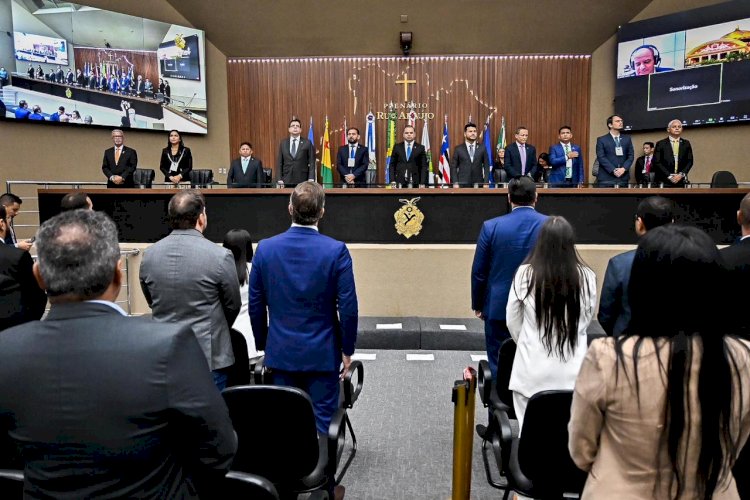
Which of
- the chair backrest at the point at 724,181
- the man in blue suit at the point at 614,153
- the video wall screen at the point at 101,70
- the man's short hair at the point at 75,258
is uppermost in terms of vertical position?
the video wall screen at the point at 101,70

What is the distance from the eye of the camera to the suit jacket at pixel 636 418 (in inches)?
41.8

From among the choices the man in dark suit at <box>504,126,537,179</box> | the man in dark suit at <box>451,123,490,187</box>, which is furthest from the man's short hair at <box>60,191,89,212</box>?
the man in dark suit at <box>504,126,537,179</box>

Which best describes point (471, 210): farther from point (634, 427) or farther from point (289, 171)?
point (634, 427)

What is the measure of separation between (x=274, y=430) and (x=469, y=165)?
556 cm

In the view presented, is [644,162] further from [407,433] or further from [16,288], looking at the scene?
[16,288]

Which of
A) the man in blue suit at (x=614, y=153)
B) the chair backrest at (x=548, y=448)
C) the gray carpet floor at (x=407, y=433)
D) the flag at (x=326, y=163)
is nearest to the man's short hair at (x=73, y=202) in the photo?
the gray carpet floor at (x=407, y=433)

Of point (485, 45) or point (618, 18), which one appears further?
point (485, 45)

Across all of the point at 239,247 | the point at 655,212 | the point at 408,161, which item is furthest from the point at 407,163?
the point at 655,212

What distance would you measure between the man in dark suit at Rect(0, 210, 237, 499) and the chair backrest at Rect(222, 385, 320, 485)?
0.71 meters

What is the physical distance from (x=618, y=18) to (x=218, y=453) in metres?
9.76

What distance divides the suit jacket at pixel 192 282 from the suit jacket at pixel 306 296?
0.18 m

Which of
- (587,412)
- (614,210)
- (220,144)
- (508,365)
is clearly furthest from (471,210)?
(220,144)

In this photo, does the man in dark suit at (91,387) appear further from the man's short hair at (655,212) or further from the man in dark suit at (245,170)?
the man in dark suit at (245,170)

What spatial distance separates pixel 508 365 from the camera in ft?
8.28
